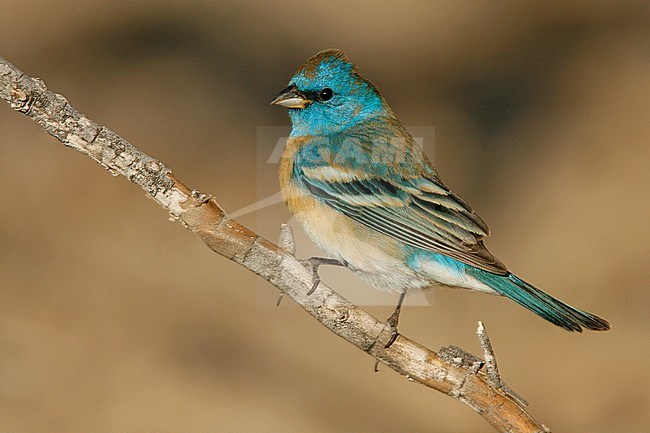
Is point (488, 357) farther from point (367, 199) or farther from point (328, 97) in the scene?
point (328, 97)

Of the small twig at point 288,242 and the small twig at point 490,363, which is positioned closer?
the small twig at point 490,363

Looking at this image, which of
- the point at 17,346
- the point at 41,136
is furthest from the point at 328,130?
the point at 41,136

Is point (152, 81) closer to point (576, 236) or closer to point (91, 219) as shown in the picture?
point (91, 219)

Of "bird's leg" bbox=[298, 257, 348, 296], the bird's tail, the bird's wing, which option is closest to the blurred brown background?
the bird's wing

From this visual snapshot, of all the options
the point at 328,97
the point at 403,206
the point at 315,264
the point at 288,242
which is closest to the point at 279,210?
the point at 328,97

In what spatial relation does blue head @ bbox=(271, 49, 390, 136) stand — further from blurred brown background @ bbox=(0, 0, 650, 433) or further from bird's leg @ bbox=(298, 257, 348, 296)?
blurred brown background @ bbox=(0, 0, 650, 433)

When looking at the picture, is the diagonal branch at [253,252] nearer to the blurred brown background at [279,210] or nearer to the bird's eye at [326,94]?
the bird's eye at [326,94]

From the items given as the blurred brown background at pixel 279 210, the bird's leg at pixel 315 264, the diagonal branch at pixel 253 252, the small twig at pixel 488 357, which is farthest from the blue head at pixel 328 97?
the blurred brown background at pixel 279 210
